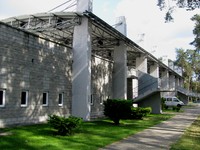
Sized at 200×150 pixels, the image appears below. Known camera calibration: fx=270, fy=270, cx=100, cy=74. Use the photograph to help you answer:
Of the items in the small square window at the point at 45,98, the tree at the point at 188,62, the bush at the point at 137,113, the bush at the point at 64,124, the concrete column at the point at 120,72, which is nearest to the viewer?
the bush at the point at 64,124

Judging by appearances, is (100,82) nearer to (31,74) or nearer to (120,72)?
(120,72)

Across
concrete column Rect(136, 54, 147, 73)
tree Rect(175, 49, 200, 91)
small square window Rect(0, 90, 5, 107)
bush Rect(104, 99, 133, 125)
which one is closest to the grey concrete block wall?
small square window Rect(0, 90, 5, 107)

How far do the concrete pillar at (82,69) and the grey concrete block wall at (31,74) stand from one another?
470mm

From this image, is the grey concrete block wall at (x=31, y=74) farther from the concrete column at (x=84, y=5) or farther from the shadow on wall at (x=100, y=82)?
the shadow on wall at (x=100, y=82)

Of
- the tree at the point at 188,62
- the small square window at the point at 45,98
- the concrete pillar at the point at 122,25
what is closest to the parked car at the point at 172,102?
the concrete pillar at the point at 122,25

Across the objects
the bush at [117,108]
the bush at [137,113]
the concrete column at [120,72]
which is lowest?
the bush at [137,113]

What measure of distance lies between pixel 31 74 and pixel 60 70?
10.7 feet

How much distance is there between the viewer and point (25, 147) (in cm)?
990

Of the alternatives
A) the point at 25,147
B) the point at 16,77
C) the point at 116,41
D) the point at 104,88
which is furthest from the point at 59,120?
the point at 116,41

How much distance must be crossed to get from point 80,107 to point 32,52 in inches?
243

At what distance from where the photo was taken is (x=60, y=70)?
64.7ft

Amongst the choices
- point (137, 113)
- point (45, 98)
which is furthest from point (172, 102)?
point (45, 98)

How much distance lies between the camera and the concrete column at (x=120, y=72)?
93.5 feet

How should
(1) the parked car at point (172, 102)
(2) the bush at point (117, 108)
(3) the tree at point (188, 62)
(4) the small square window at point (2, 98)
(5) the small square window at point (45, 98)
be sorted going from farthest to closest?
(3) the tree at point (188, 62)
(1) the parked car at point (172, 102)
(2) the bush at point (117, 108)
(5) the small square window at point (45, 98)
(4) the small square window at point (2, 98)
